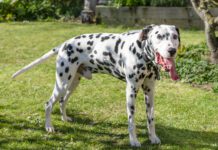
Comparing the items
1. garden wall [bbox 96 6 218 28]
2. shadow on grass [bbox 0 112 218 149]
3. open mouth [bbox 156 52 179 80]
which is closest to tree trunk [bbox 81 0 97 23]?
garden wall [bbox 96 6 218 28]

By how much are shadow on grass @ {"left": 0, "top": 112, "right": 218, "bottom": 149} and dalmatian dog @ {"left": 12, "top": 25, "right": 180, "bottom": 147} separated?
215 mm

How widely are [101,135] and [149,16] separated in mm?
11379

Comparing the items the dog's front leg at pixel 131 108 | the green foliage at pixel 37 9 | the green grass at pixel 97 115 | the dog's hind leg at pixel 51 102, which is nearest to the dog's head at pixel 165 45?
the dog's front leg at pixel 131 108

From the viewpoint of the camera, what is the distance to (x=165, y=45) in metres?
5.03

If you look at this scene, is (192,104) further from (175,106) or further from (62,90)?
(62,90)

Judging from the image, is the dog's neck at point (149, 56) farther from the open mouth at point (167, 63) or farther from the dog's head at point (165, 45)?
the open mouth at point (167, 63)

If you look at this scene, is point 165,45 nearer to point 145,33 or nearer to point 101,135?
point 145,33

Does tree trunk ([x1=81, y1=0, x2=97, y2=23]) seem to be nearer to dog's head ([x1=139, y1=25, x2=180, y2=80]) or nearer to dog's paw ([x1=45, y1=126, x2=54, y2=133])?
dog's paw ([x1=45, y1=126, x2=54, y2=133])

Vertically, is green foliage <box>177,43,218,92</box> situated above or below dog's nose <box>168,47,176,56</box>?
below

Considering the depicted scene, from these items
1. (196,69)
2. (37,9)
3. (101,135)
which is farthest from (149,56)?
(37,9)

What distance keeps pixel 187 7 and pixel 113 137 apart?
37.0ft

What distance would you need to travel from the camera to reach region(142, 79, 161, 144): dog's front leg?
580cm

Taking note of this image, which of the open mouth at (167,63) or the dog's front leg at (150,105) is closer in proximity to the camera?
the open mouth at (167,63)

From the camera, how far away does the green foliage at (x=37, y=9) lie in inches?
744
